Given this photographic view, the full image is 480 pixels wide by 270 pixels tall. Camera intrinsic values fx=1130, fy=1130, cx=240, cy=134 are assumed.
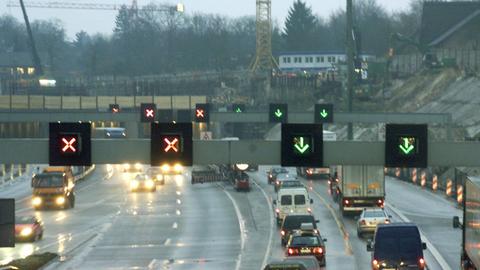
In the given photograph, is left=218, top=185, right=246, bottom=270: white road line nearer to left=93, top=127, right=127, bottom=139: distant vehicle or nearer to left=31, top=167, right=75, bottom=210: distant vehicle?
left=31, top=167, right=75, bottom=210: distant vehicle

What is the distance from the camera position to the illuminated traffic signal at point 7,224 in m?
33.0

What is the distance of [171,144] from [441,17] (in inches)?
5113

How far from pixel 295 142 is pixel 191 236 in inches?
837

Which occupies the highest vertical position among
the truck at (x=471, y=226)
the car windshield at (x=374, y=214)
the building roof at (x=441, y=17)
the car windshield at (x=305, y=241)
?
the building roof at (x=441, y=17)

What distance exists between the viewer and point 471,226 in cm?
3017

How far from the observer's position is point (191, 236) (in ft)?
173

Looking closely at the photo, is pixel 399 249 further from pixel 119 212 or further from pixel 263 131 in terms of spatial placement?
pixel 263 131

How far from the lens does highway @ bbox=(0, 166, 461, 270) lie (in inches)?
1734

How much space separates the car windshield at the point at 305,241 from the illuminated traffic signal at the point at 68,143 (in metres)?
10.8

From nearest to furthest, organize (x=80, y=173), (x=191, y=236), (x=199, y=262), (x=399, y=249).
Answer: (x=399, y=249)
(x=199, y=262)
(x=191, y=236)
(x=80, y=173)

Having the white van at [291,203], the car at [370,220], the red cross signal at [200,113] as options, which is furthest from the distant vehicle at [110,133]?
the car at [370,220]

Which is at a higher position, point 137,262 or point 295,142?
point 295,142

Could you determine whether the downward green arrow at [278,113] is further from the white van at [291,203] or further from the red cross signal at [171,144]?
the red cross signal at [171,144]

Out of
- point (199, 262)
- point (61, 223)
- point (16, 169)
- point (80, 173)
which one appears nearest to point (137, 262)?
point (199, 262)
